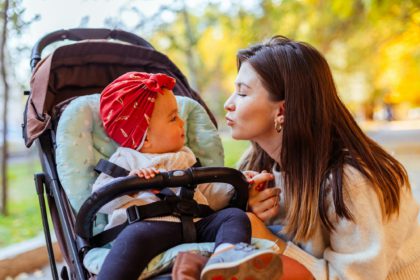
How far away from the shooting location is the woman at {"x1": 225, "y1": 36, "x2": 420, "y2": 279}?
1.33m

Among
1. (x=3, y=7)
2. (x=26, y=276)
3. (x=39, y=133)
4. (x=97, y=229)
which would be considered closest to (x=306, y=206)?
(x=97, y=229)

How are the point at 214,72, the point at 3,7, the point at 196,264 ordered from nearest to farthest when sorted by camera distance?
the point at 196,264 → the point at 3,7 → the point at 214,72

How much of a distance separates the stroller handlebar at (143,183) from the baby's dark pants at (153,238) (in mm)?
97

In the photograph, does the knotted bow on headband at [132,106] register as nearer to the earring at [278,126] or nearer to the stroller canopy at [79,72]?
the stroller canopy at [79,72]

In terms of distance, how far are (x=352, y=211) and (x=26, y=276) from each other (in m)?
2.11

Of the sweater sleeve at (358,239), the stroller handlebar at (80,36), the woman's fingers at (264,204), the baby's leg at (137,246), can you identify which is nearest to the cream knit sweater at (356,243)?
the sweater sleeve at (358,239)

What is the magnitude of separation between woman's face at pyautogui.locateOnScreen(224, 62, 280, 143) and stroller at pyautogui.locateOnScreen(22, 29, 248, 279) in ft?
0.75

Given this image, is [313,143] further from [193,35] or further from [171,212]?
[193,35]

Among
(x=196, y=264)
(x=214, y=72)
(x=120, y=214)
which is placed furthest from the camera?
(x=214, y=72)

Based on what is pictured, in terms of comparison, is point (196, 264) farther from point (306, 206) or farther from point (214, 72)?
point (214, 72)

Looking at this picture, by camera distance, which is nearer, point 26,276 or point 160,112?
point 160,112

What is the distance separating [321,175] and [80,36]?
1167 mm

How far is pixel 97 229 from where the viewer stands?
1439mm

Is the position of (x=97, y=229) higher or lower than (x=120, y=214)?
lower
